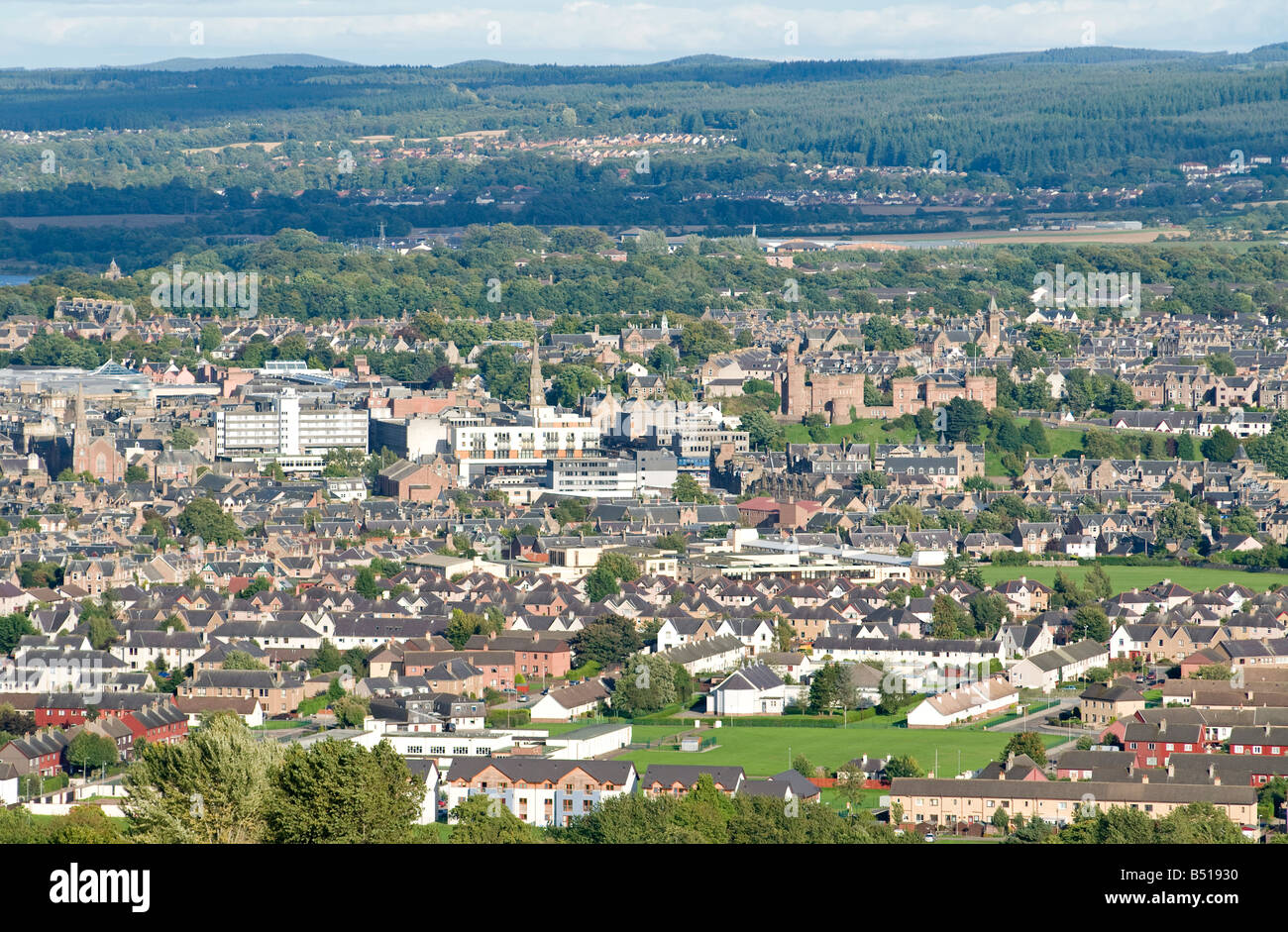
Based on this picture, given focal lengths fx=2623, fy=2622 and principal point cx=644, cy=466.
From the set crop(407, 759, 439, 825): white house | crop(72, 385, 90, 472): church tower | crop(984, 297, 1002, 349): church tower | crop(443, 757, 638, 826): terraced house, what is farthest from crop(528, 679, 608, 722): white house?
crop(984, 297, 1002, 349): church tower

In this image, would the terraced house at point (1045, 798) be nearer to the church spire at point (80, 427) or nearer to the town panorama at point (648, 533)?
the town panorama at point (648, 533)

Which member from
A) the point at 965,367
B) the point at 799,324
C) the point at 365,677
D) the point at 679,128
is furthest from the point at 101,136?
the point at 365,677

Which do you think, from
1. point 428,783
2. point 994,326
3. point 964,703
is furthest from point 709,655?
point 994,326

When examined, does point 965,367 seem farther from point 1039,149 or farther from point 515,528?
point 1039,149

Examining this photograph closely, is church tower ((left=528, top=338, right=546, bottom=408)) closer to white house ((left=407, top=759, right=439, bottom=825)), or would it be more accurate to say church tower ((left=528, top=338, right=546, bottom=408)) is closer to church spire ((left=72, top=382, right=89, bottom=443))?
church spire ((left=72, top=382, right=89, bottom=443))

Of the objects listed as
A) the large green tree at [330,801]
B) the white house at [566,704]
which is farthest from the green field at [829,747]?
the large green tree at [330,801]

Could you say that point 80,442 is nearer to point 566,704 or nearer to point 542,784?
point 566,704
